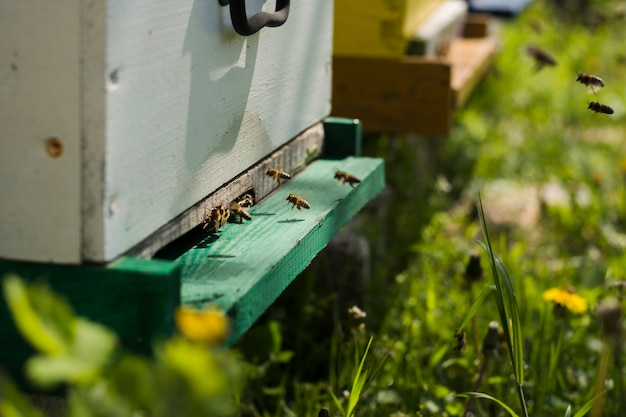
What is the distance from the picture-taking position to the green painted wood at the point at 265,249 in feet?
5.19

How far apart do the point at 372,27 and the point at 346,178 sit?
1.49 meters

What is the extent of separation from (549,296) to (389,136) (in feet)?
5.64

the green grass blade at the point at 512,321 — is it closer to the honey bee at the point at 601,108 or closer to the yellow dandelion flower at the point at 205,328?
the honey bee at the point at 601,108

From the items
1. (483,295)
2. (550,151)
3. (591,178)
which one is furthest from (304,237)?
(550,151)

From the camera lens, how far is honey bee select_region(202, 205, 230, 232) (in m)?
1.88

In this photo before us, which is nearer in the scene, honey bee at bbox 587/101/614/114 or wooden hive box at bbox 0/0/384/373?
wooden hive box at bbox 0/0/384/373

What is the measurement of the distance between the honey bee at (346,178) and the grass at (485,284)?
0.35 meters

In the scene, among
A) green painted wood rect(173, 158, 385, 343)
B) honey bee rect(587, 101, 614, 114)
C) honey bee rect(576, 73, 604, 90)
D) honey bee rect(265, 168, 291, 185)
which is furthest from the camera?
honey bee rect(576, 73, 604, 90)

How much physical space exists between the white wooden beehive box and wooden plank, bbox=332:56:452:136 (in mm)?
1949

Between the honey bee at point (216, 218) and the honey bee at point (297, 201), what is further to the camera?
the honey bee at point (297, 201)

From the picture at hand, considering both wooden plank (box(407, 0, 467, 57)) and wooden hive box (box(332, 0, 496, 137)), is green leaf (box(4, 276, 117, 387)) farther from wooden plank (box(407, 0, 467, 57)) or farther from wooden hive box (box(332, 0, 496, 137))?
wooden plank (box(407, 0, 467, 57))

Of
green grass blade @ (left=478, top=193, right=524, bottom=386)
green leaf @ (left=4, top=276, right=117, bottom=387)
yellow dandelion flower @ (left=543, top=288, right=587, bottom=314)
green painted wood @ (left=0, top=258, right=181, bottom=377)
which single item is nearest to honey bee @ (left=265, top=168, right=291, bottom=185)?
green grass blade @ (left=478, top=193, right=524, bottom=386)

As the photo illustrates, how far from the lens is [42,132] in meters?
1.43

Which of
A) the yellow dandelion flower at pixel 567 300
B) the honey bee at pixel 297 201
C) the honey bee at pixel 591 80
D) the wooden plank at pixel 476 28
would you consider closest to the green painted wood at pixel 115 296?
the honey bee at pixel 297 201
